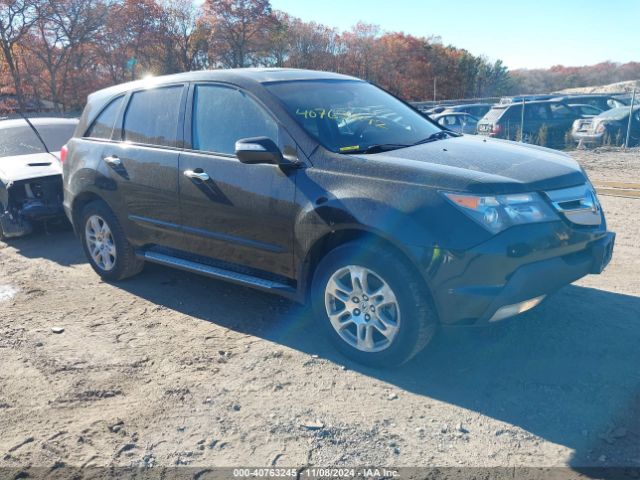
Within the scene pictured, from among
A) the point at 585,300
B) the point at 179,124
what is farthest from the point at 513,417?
the point at 179,124

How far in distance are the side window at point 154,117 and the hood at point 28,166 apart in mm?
2638

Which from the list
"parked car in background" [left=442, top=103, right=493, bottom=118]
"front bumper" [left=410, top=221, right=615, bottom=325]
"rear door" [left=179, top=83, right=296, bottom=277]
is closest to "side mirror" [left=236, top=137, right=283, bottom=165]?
"rear door" [left=179, top=83, right=296, bottom=277]

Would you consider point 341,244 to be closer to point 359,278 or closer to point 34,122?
point 359,278

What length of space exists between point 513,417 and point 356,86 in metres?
2.92

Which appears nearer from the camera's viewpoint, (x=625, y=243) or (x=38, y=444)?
(x=38, y=444)

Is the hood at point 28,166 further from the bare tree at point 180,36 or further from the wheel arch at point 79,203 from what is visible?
the bare tree at point 180,36

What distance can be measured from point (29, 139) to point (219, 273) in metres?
5.21

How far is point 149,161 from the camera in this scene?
4.79 m

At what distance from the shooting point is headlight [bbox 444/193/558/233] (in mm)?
3217

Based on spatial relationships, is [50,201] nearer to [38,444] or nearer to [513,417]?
[38,444]

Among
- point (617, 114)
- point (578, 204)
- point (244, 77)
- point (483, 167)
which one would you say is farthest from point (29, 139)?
point (617, 114)

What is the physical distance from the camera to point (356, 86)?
4.86 meters

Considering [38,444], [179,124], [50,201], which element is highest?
[179,124]

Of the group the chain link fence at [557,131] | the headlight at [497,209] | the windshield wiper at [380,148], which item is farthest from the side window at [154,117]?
the chain link fence at [557,131]
